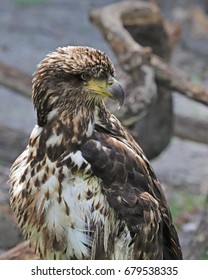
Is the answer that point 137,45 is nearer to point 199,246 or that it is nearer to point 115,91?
point 199,246

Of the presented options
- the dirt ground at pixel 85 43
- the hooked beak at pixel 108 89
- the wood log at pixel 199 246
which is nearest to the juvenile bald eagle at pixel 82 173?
the hooked beak at pixel 108 89

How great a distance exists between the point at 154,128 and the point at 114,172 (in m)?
2.95

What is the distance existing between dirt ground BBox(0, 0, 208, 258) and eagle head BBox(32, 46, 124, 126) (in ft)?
13.5

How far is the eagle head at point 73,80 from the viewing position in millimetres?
3824

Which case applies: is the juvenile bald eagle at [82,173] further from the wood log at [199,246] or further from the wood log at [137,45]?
the wood log at [137,45]

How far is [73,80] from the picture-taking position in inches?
151

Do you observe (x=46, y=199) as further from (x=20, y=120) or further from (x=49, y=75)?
(x=20, y=120)

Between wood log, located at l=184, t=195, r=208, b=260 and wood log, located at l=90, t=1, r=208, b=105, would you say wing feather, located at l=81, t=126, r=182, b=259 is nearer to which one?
wood log, located at l=184, t=195, r=208, b=260

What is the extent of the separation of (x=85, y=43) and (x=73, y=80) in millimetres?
7479

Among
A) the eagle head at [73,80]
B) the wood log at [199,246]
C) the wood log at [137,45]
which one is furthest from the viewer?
the wood log at [137,45]

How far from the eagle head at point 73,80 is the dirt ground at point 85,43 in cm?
412

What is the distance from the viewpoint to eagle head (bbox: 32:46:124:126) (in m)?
3.82

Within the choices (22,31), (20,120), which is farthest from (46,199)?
(22,31)

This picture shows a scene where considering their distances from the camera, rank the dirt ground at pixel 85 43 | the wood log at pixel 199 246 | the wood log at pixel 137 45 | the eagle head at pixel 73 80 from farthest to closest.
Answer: the dirt ground at pixel 85 43
the wood log at pixel 137 45
the wood log at pixel 199 246
the eagle head at pixel 73 80
